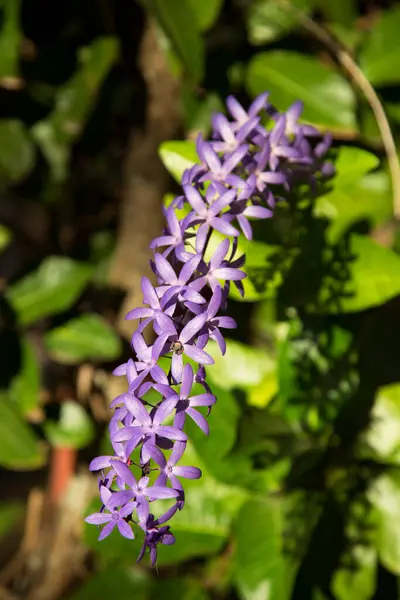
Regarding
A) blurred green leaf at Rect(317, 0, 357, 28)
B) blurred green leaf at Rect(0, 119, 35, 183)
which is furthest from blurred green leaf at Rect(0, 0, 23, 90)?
blurred green leaf at Rect(317, 0, 357, 28)

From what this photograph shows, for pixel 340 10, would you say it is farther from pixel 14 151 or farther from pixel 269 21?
pixel 14 151

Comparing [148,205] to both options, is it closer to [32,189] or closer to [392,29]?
[32,189]

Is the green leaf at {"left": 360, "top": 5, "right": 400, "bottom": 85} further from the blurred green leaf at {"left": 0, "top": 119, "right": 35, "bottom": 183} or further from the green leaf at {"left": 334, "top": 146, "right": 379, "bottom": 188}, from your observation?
the blurred green leaf at {"left": 0, "top": 119, "right": 35, "bottom": 183}

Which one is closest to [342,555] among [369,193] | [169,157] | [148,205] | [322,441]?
[322,441]

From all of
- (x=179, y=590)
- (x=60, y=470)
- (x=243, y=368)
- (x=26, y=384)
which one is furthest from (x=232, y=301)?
(x=60, y=470)

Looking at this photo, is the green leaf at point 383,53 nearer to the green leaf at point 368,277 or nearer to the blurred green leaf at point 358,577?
the green leaf at point 368,277
